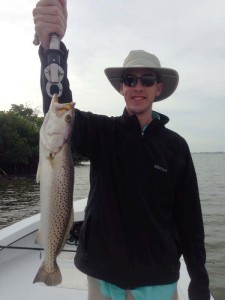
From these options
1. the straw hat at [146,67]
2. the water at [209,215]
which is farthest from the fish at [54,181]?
the water at [209,215]

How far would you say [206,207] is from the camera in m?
19.5

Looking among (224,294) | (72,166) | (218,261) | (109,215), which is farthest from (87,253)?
(218,261)

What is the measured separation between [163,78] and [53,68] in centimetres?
116

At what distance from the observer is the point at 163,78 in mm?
3277

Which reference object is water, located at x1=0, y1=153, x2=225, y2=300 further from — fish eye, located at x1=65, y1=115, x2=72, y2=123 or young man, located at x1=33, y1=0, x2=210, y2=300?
fish eye, located at x1=65, y1=115, x2=72, y2=123

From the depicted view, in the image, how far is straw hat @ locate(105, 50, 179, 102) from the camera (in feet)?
9.86

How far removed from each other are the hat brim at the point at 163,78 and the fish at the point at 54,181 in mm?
929

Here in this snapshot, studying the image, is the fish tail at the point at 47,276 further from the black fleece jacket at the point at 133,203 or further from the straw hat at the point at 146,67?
the straw hat at the point at 146,67

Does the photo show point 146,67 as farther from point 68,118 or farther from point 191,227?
point 191,227

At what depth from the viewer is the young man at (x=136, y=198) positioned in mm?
2701

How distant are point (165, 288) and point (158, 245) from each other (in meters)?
0.34

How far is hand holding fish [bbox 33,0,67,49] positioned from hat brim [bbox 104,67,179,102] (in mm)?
727

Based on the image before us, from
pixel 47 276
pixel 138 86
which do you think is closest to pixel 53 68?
pixel 138 86

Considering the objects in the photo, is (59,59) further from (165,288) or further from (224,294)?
(224,294)
